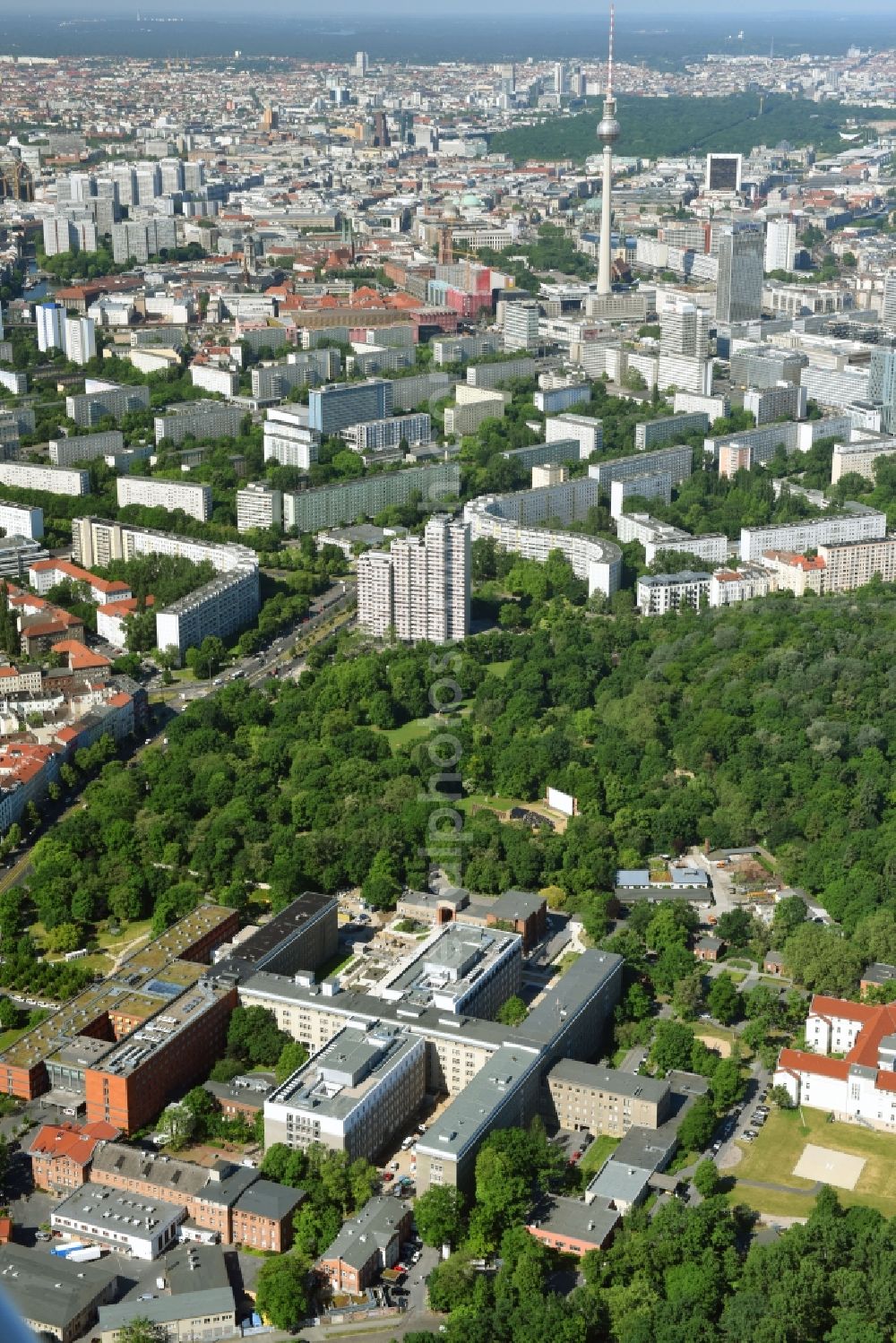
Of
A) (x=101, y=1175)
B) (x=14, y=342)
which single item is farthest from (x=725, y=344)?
(x=101, y=1175)

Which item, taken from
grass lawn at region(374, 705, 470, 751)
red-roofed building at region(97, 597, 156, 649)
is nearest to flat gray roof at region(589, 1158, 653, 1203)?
grass lawn at region(374, 705, 470, 751)

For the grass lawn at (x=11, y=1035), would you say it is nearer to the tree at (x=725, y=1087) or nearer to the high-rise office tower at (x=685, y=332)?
the tree at (x=725, y=1087)

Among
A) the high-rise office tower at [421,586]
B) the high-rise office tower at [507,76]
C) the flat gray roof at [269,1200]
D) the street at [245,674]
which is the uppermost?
the high-rise office tower at [507,76]

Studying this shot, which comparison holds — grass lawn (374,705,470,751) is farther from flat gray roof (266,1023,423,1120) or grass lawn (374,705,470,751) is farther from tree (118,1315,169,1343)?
tree (118,1315,169,1343)

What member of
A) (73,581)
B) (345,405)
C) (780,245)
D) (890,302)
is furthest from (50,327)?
(780,245)

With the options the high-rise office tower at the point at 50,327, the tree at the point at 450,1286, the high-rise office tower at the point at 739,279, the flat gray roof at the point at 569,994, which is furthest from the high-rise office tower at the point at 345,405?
the tree at the point at 450,1286
